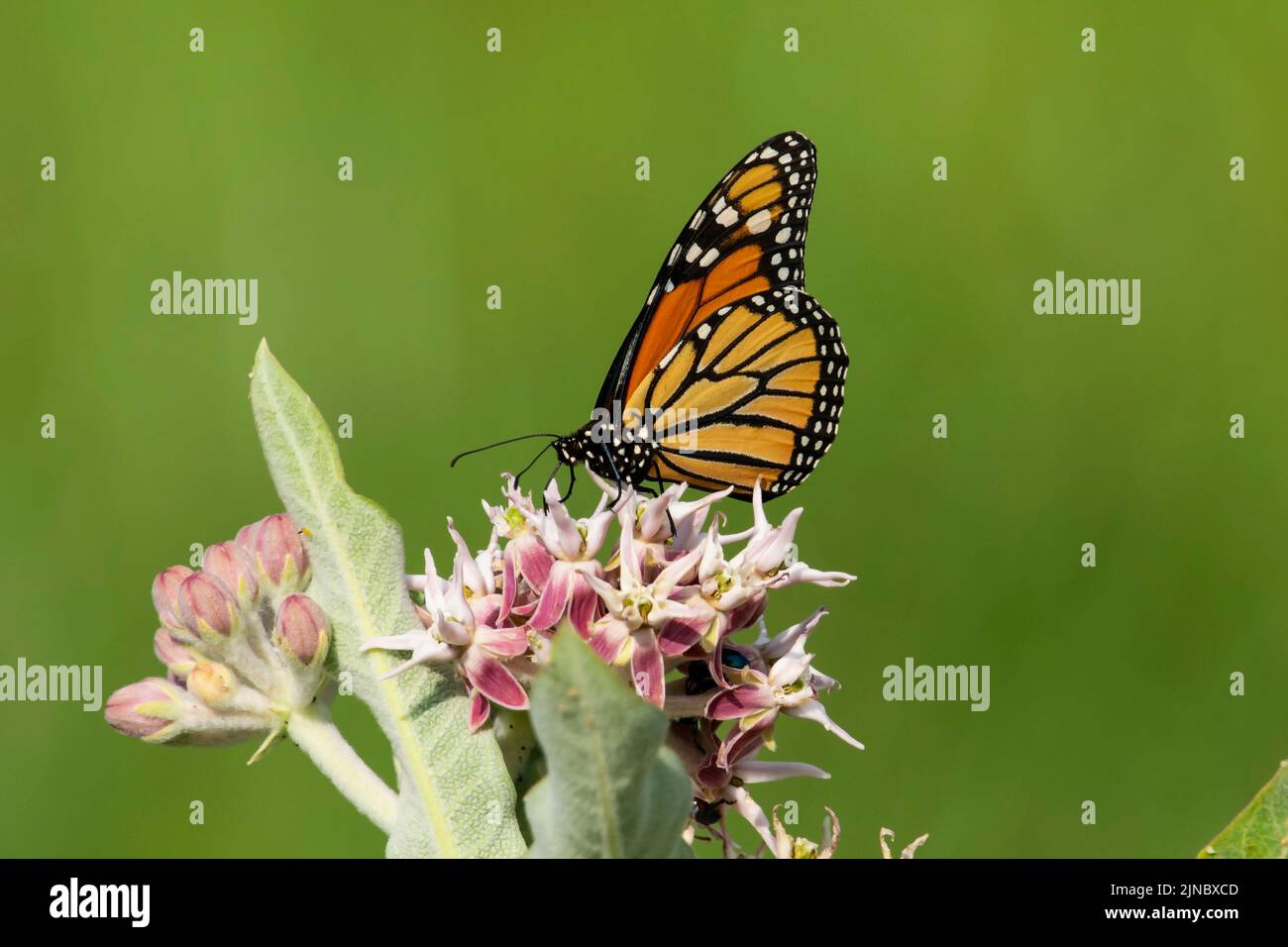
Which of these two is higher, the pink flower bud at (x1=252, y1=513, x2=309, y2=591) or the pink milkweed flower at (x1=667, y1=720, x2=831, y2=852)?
the pink flower bud at (x1=252, y1=513, x2=309, y2=591)

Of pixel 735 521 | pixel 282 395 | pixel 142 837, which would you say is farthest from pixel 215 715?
pixel 142 837

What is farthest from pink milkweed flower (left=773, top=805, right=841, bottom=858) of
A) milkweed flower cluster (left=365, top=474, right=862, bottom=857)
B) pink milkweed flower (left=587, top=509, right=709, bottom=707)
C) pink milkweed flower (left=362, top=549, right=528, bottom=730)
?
pink milkweed flower (left=362, top=549, right=528, bottom=730)

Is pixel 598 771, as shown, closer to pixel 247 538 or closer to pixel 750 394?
pixel 247 538

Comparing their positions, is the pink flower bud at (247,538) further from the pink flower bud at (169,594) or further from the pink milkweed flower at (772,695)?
the pink milkweed flower at (772,695)

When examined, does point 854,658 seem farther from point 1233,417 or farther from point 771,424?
point 771,424

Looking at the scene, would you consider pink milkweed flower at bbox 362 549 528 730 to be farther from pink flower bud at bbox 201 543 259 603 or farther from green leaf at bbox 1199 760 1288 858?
green leaf at bbox 1199 760 1288 858

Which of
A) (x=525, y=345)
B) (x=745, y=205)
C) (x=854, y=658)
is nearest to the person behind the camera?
(x=745, y=205)
